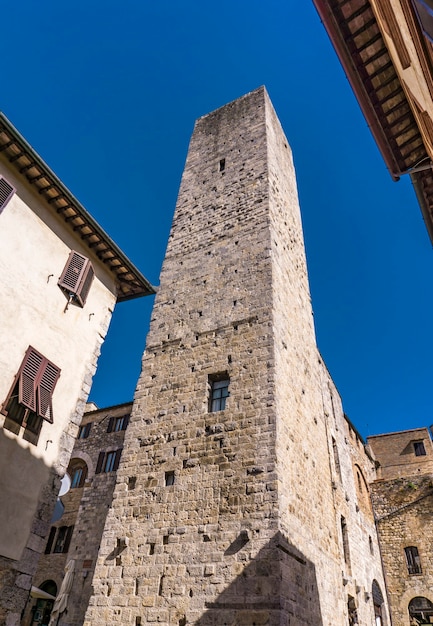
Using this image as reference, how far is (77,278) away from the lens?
8.17m

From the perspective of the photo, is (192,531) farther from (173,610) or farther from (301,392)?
(301,392)

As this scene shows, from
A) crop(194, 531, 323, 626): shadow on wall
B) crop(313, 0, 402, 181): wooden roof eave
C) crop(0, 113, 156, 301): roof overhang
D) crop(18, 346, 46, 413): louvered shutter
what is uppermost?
crop(0, 113, 156, 301): roof overhang

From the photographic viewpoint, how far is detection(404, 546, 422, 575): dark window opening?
16.4 metres

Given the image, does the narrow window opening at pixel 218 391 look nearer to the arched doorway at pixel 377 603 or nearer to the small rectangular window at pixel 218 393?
the small rectangular window at pixel 218 393

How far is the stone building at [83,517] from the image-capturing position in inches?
523

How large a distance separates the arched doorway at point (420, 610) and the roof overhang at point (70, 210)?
49.6 ft

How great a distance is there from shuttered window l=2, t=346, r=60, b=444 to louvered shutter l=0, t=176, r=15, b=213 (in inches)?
92.8

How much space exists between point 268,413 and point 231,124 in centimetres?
1083

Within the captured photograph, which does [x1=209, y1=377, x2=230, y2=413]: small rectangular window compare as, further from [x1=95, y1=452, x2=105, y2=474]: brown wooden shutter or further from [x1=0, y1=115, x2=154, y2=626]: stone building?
[x1=95, y1=452, x2=105, y2=474]: brown wooden shutter

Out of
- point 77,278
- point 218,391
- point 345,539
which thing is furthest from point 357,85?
point 345,539

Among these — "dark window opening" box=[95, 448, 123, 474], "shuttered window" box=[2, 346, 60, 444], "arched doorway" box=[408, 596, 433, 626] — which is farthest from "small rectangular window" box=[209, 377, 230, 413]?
"arched doorway" box=[408, 596, 433, 626]

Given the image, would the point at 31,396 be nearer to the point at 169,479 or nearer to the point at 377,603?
the point at 169,479

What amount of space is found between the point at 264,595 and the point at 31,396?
175 inches

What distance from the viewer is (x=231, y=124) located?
1511 centimetres
